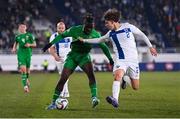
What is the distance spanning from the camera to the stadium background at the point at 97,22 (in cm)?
5009

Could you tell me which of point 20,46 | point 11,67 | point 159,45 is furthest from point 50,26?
point 20,46

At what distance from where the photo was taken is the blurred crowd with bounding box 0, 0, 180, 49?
51.4 metres

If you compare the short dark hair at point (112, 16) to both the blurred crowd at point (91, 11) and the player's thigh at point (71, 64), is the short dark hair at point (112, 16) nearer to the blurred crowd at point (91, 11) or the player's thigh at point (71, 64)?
the player's thigh at point (71, 64)

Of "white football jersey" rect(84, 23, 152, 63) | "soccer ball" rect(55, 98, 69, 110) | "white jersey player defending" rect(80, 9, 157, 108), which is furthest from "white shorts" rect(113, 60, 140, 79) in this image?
"soccer ball" rect(55, 98, 69, 110)

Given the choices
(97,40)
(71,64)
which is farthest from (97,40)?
(71,64)

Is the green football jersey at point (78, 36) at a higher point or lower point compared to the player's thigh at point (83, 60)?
higher

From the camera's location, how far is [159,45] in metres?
51.9

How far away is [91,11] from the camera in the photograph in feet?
174

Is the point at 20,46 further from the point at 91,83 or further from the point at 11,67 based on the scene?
the point at 11,67

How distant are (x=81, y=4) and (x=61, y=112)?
41467mm

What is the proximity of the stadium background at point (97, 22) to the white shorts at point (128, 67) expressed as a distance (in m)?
35.3

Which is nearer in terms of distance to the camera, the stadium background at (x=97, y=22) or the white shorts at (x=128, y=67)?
the white shorts at (x=128, y=67)

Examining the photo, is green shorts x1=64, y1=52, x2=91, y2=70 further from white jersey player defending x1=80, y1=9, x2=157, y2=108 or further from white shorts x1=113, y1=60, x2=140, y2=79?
white shorts x1=113, y1=60, x2=140, y2=79

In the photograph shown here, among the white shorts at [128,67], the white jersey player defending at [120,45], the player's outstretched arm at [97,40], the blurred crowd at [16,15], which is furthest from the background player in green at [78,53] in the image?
the blurred crowd at [16,15]
